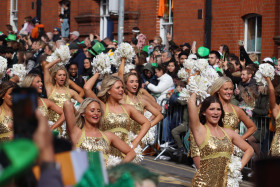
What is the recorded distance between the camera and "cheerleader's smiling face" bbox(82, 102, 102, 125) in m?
6.50

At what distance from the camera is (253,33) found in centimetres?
1681

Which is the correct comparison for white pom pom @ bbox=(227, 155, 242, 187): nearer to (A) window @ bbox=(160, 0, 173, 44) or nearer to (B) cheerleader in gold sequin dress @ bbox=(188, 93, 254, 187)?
(B) cheerleader in gold sequin dress @ bbox=(188, 93, 254, 187)

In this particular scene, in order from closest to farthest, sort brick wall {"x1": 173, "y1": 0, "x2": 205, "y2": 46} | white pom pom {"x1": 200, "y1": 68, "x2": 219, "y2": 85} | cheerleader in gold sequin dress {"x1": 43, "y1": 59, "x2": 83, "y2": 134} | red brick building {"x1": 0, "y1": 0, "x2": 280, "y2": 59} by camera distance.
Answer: white pom pom {"x1": 200, "y1": 68, "x2": 219, "y2": 85} < cheerleader in gold sequin dress {"x1": 43, "y1": 59, "x2": 83, "y2": 134} < red brick building {"x1": 0, "y1": 0, "x2": 280, "y2": 59} < brick wall {"x1": 173, "y1": 0, "x2": 205, "y2": 46}

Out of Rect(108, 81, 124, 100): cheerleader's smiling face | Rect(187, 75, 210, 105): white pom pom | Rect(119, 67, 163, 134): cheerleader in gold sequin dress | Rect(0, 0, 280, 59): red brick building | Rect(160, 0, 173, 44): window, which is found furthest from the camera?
Rect(160, 0, 173, 44): window

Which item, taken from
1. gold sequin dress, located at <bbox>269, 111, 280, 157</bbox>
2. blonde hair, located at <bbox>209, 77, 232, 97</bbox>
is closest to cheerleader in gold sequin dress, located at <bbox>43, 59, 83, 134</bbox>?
blonde hair, located at <bbox>209, 77, 232, 97</bbox>

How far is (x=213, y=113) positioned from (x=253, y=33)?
10.6 meters

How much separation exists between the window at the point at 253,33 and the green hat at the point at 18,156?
15.3 metres

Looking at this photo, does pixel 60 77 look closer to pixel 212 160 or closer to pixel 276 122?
pixel 276 122

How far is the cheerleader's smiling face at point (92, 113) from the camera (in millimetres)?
6504

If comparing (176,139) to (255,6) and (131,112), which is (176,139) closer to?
(131,112)

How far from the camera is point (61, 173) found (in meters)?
1.76

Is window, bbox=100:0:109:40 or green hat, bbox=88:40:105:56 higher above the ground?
window, bbox=100:0:109:40

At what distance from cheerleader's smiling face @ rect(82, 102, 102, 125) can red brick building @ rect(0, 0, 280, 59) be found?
9031 millimetres

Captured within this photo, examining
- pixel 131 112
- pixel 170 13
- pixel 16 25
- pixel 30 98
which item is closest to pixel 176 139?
pixel 131 112
